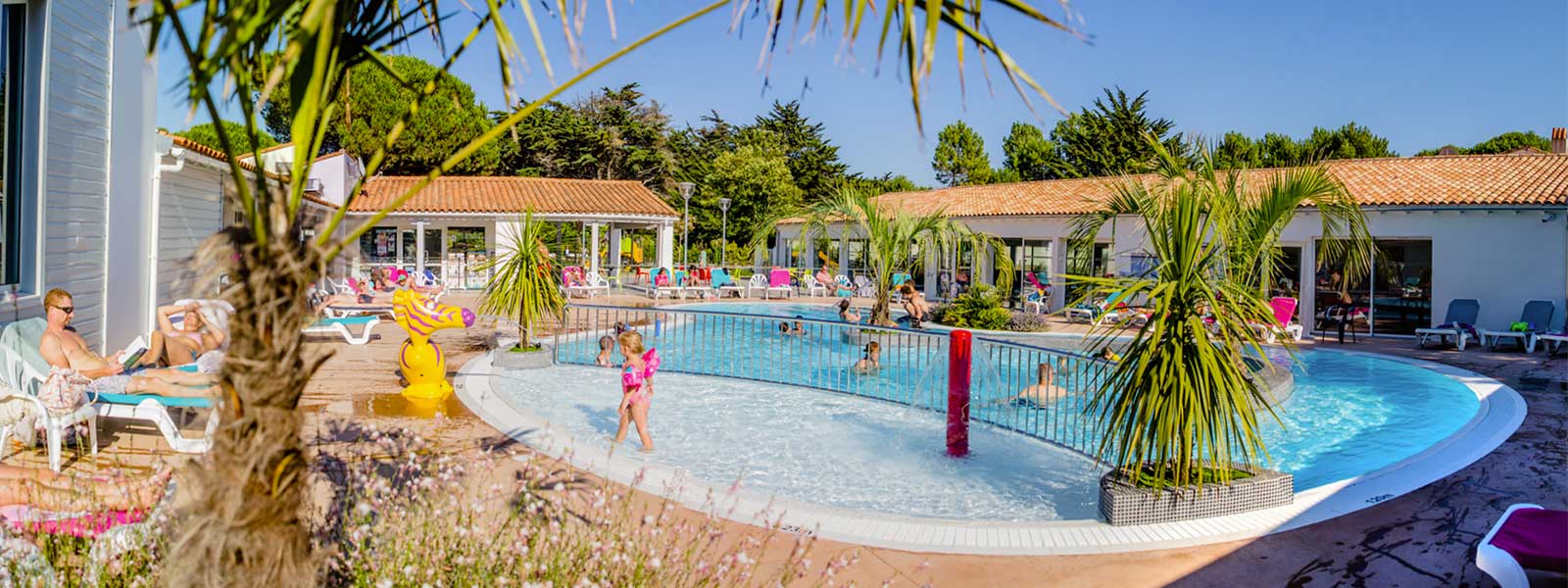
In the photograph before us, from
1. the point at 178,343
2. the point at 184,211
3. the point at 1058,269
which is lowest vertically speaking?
the point at 178,343

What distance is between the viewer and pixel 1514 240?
56.7 feet

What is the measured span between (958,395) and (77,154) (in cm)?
820

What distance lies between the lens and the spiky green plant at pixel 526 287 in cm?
1212

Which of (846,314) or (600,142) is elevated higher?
(600,142)

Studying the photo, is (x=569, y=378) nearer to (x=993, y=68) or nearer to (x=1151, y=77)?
(x=993, y=68)

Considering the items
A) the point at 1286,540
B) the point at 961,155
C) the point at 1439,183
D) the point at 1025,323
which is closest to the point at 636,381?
the point at 1286,540

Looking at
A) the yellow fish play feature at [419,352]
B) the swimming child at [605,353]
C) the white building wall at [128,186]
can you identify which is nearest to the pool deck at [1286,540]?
the yellow fish play feature at [419,352]

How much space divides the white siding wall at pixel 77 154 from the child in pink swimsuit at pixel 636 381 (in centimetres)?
486

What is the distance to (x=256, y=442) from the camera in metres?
2.24

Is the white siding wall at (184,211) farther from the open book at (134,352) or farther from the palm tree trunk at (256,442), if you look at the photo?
the palm tree trunk at (256,442)

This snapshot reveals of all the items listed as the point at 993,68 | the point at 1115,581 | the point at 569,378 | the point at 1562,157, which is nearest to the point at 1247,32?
the point at 1562,157

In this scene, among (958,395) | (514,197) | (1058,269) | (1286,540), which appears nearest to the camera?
(1286,540)

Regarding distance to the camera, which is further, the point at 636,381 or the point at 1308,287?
the point at 1308,287

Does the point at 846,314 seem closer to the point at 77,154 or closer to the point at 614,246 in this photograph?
the point at 77,154
